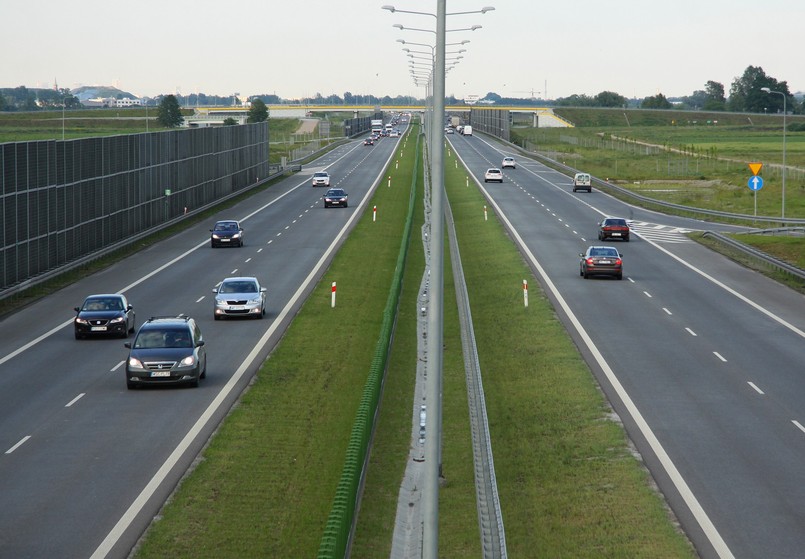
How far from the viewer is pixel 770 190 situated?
100m

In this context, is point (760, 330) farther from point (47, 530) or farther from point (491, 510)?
point (47, 530)

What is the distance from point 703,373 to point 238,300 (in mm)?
15581

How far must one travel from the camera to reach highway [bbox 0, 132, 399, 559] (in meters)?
18.1

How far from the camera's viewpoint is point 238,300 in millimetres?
39125

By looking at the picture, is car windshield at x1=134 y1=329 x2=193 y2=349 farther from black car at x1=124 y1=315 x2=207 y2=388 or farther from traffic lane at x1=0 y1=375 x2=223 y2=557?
traffic lane at x1=0 y1=375 x2=223 y2=557

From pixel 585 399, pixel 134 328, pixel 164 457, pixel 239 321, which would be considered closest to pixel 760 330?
pixel 585 399

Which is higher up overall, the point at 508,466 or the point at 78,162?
the point at 78,162

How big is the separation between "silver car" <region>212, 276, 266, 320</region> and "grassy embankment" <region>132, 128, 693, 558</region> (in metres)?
1.87

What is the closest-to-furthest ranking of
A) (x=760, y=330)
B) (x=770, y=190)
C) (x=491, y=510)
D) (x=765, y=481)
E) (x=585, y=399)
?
(x=491, y=510) < (x=765, y=481) < (x=585, y=399) < (x=760, y=330) < (x=770, y=190)

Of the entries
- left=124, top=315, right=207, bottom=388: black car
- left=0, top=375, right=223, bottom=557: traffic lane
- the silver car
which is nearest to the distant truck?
the silver car

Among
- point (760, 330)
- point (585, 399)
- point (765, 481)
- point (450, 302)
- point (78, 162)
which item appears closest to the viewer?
point (765, 481)

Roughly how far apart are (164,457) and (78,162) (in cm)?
3514

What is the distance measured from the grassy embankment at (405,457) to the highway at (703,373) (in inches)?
27.9

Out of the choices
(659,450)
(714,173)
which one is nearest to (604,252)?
(659,450)
